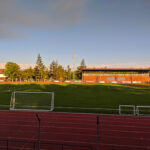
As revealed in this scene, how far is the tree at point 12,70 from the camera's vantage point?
207 ft

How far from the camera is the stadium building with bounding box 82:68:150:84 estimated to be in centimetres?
5250

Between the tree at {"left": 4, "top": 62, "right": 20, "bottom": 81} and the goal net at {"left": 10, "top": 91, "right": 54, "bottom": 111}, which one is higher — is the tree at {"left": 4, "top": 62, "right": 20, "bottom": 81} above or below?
above

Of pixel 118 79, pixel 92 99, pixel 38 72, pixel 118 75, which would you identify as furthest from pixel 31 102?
pixel 38 72

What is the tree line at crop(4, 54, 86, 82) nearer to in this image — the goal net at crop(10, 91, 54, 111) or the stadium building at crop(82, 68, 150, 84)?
the stadium building at crop(82, 68, 150, 84)

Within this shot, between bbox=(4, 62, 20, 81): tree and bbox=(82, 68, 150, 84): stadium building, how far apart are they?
3938 cm

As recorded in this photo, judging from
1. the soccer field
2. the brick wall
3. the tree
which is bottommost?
the soccer field

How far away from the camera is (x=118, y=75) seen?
176ft

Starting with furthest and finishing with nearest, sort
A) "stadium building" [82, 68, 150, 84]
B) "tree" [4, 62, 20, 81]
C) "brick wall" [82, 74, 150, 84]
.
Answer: "tree" [4, 62, 20, 81]
"stadium building" [82, 68, 150, 84]
"brick wall" [82, 74, 150, 84]

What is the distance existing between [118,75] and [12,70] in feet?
→ 186

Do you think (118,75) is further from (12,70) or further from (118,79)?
(12,70)

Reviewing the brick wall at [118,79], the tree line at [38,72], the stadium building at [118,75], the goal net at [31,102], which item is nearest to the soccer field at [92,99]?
the goal net at [31,102]

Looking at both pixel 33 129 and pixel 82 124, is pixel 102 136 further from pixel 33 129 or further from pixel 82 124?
pixel 33 129

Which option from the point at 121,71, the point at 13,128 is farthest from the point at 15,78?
the point at 13,128

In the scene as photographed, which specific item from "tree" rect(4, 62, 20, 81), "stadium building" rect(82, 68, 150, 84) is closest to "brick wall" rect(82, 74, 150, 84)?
"stadium building" rect(82, 68, 150, 84)
